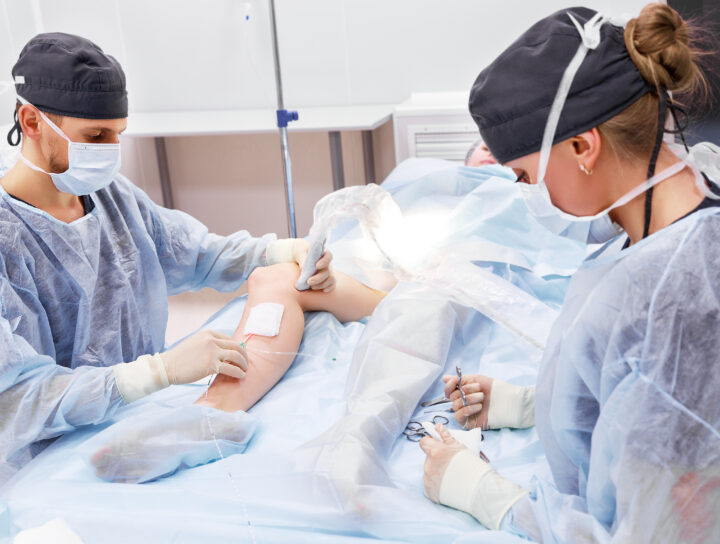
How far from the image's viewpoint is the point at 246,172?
3988 mm

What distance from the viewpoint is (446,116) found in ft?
10.1

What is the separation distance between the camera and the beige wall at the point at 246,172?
151 inches

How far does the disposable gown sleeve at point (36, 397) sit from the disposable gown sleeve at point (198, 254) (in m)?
0.60

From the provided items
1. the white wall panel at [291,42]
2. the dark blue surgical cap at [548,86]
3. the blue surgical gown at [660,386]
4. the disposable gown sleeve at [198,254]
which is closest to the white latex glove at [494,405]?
the blue surgical gown at [660,386]

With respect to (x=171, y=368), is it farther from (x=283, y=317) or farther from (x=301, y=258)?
(x=301, y=258)

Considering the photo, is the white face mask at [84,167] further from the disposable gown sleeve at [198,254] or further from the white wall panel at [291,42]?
the white wall panel at [291,42]

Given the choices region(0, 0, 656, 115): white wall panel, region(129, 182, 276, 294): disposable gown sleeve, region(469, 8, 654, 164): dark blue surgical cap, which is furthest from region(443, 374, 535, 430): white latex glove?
region(0, 0, 656, 115): white wall panel

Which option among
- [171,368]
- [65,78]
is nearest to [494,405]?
[171,368]

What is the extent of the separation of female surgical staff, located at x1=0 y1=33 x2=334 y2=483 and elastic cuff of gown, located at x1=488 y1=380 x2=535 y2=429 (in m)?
0.52

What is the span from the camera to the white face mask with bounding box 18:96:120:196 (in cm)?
157

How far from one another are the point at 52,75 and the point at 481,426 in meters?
1.13

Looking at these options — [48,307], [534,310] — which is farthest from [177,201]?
[534,310]

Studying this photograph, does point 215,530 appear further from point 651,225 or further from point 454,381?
point 651,225

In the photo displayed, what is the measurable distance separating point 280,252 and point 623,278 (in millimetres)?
1263
